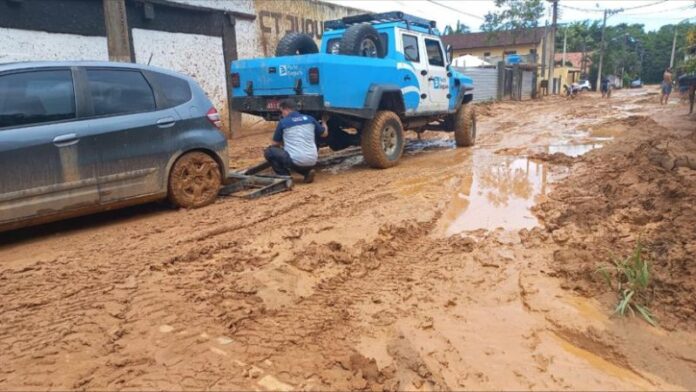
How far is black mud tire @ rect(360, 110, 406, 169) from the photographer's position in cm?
791

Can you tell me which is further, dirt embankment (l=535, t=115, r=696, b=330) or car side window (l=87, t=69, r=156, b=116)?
car side window (l=87, t=69, r=156, b=116)

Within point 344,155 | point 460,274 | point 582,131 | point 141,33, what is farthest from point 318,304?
point 582,131

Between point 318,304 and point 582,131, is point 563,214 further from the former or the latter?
point 582,131

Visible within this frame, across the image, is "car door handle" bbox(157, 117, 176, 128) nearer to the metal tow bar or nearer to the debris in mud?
the metal tow bar

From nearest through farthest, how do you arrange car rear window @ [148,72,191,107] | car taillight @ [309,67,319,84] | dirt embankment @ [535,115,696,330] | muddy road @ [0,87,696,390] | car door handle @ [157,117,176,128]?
muddy road @ [0,87,696,390], dirt embankment @ [535,115,696,330], car door handle @ [157,117,176,128], car rear window @ [148,72,191,107], car taillight @ [309,67,319,84]

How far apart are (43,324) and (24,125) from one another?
2170 mm

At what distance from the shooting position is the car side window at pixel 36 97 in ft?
14.2

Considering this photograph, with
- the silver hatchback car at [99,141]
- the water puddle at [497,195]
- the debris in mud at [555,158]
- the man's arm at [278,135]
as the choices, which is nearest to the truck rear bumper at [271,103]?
the man's arm at [278,135]

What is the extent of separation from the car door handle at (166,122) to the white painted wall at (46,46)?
192 inches

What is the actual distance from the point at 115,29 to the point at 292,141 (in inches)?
121

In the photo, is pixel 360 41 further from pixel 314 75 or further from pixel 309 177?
pixel 309 177

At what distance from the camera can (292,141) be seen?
6863 millimetres

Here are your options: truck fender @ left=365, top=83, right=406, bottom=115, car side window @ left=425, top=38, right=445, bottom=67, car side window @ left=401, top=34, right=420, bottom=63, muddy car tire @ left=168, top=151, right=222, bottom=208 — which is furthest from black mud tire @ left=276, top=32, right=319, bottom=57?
muddy car tire @ left=168, top=151, right=222, bottom=208

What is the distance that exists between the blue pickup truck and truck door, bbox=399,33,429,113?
0.02 m
